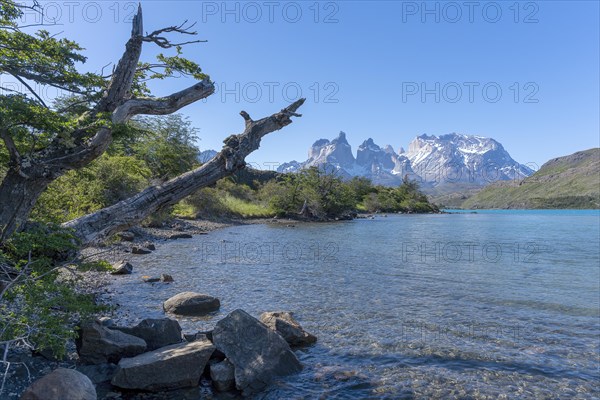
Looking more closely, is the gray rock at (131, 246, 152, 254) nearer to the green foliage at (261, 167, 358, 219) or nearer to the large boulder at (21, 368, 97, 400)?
the large boulder at (21, 368, 97, 400)

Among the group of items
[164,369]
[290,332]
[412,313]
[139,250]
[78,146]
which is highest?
[78,146]

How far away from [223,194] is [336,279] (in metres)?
54.2

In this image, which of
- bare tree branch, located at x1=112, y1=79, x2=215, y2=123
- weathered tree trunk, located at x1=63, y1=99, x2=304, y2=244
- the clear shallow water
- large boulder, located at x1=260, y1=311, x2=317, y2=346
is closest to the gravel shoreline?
weathered tree trunk, located at x1=63, y1=99, x2=304, y2=244

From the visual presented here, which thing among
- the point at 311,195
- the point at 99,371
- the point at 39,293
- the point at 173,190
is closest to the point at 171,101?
the point at 173,190

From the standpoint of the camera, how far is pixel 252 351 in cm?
821

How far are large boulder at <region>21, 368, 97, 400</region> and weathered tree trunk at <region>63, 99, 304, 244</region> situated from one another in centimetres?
329

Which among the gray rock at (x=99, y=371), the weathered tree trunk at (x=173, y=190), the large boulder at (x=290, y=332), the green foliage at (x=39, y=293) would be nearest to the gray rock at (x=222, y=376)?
the gray rock at (x=99, y=371)

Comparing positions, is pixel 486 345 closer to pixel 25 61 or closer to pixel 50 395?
pixel 50 395

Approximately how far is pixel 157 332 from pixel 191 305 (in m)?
3.59

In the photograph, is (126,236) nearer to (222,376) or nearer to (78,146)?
(78,146)

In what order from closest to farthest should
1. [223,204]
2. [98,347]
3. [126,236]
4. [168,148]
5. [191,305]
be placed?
[98,347] → [191,305] → [126,236] → [168,148] → [223,204]

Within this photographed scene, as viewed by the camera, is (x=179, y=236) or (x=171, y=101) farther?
(x=179, y=236)

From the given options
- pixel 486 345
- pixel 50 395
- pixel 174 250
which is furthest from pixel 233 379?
pixel 174 250

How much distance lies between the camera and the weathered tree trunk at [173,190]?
26.6 feet
